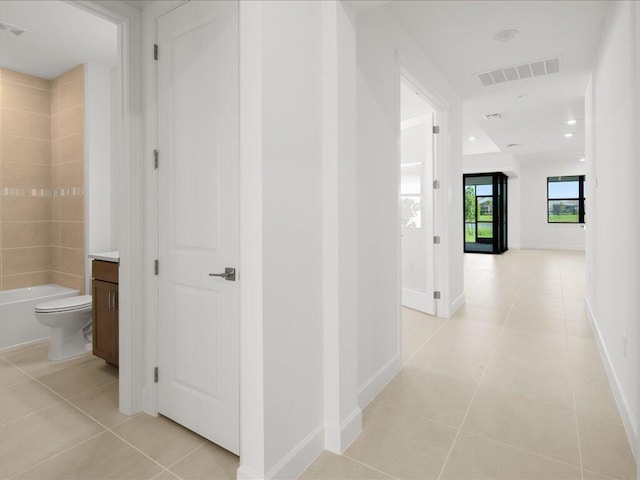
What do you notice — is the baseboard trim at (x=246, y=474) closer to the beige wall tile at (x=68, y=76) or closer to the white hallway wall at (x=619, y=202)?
the white hallway wall at (x=619, y=202)

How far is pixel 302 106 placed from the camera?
1741mm

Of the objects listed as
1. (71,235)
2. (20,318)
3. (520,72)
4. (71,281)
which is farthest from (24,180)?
(520,72)

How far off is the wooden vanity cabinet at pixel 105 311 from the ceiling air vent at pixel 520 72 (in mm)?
4002

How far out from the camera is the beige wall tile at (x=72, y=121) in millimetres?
3842

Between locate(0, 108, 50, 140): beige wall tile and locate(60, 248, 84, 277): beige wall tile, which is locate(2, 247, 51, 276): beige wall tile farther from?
locate(0, 108, 50, 140): beige wall tile

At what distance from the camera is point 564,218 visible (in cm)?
1184

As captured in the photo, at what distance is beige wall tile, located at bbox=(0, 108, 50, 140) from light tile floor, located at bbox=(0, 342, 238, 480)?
2613 millimetres

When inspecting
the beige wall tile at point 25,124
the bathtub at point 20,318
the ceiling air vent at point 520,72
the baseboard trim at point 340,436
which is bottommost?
the baseboard trim at point 340,436

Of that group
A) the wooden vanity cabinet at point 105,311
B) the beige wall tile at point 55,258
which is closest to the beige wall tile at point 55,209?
the beige wall tile at point 55,258

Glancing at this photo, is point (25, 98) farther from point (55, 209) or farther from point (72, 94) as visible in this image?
point (55, 209)

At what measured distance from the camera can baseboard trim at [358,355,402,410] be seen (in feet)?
7.58

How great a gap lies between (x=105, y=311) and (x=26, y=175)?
2336 mm

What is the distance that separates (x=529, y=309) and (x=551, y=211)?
898 centimetres

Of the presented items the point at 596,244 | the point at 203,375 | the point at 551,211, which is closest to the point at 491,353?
the point at 596,244
